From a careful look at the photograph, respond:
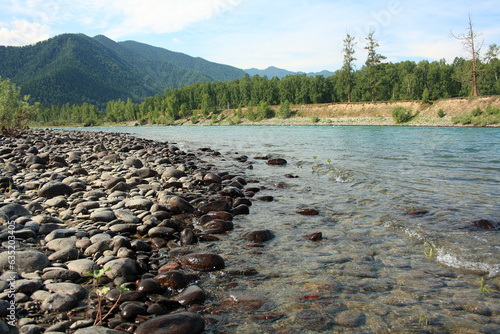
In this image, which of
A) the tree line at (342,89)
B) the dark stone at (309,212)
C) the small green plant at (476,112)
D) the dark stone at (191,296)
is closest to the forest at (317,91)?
the tree line at (342,89)

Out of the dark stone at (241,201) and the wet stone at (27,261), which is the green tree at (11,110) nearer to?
the dark stone at (241,201)

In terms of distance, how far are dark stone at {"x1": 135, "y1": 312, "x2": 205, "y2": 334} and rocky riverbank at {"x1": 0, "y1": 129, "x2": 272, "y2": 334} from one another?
1cm

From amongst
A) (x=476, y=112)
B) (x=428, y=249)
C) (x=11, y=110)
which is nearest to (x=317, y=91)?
(x=476, y=112)

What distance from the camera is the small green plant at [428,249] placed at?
536 cm

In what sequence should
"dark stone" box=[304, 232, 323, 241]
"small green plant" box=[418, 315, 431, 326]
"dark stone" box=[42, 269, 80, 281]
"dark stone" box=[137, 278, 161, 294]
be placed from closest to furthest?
"small green plant" box=[418, 315, 431, 326], "dark stone" box=[137, 278, 161, 294], "dark stone" box=[42, 269, 80, 281], "dark stone" box=[304, 232, 323, 241]

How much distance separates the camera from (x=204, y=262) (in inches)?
196

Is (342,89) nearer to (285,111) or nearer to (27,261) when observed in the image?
(285,111)

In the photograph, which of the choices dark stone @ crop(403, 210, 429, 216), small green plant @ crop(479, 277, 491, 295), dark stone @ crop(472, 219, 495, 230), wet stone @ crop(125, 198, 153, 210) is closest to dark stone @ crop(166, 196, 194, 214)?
wet stone @ crop(125, 198, 153, 210)

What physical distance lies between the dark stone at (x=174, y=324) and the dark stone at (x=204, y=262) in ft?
4.74

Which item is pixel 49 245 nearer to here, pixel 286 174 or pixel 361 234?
pixel 361 234

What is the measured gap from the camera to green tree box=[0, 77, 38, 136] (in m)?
27.6

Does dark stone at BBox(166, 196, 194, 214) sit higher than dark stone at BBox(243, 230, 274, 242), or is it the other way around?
dark stone at BBox(166, 196, 194, 214)

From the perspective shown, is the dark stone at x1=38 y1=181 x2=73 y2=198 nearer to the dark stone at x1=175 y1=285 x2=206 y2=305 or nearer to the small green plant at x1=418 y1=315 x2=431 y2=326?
the dark stone at x1=175 y1=285 x2=206 y2=305

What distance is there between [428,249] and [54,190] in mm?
9219
